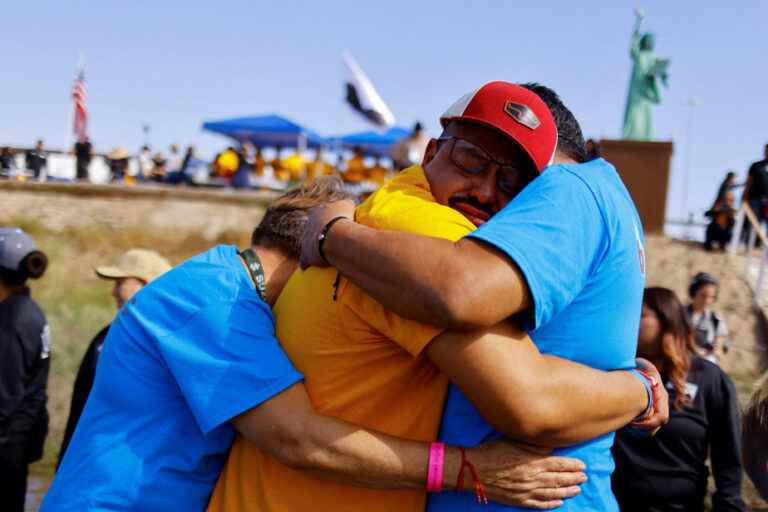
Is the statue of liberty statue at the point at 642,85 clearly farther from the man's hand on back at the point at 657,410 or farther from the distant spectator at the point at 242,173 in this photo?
the man's hand on back at the point at 657,410

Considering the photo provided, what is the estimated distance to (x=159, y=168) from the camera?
22.8 meters

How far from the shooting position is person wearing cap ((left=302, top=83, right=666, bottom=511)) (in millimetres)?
1541

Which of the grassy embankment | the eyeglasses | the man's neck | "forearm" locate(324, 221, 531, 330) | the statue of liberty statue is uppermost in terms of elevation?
the statue of liberty statue

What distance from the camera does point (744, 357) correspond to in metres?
10.0

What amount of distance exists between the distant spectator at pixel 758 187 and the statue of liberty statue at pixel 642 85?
3.11 m

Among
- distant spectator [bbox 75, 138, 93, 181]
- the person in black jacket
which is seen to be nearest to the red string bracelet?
the person in black jacket

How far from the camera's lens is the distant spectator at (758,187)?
38.8 ft

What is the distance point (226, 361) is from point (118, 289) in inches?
105

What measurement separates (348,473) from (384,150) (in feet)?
71.9

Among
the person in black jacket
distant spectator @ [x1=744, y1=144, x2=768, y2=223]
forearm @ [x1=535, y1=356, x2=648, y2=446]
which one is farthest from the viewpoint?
distant spectator @ [x1=744, y1=144, x2=768, y2=223]

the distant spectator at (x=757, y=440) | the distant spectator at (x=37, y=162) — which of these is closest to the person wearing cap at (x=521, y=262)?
the distant spectator at (x=757, y=440)

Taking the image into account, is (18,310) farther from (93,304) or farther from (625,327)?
(93,304)

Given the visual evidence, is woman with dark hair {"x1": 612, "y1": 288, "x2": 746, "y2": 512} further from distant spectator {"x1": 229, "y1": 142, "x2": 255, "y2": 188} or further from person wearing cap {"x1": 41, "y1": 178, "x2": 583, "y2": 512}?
distant spectator {"x1": 229, "y1": 142, "x2": 255, "y2": 188}

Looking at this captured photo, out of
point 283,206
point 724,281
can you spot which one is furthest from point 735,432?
point 724,281
